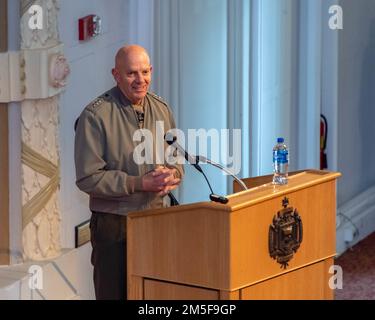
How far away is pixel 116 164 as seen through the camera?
4359 millimetres

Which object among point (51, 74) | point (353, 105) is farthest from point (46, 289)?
point (353, 105)

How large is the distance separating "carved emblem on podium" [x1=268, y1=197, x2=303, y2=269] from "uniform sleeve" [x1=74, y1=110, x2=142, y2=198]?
0.56 m

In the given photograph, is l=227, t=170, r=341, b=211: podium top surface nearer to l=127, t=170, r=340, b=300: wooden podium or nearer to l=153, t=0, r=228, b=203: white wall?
l=127, t=170, r=340, b=300: wooden podium

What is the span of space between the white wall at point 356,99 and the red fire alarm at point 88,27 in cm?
248

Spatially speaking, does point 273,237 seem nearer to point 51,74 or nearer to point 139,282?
point 139,282

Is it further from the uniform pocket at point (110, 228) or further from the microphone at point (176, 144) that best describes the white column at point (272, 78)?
the microphone at point (176, 144)

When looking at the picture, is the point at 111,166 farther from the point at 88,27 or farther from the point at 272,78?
the point at 272,78

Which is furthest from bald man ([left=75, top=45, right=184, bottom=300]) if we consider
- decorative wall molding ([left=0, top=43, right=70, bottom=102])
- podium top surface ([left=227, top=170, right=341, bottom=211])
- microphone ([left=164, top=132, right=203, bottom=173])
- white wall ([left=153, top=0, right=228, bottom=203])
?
white wall ([left=153, top=0, right=228, bottom=203])

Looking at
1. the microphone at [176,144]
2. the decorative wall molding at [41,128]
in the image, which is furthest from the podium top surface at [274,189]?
the decorative wall molding at [41,128]

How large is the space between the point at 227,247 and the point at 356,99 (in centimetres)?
429

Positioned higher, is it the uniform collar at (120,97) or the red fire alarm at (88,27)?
the red fire alarm at (88,27)

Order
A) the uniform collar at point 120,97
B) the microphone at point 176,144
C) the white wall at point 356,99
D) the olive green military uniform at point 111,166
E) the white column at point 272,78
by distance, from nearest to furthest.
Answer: the microphone at point 176,144 → the olive green military uniform at point 111,166 → the uniform collar at point 120,97 → the white column at point 272,78 → the white wall at point 356,99

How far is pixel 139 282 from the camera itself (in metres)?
4.18

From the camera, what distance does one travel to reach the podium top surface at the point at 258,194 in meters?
3.94
